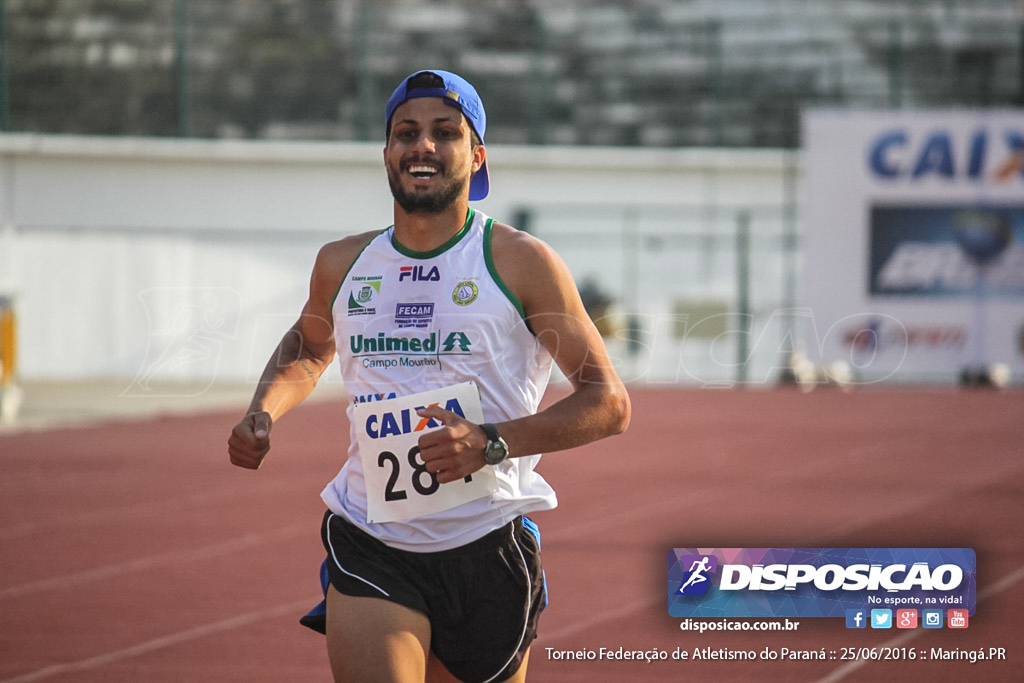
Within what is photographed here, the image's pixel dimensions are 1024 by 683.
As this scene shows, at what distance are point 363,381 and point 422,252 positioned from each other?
1.18 ft

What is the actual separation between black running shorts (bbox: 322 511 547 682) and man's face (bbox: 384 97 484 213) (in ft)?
2.79

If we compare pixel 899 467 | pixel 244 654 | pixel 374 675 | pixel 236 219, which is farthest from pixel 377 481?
pixel 236 219

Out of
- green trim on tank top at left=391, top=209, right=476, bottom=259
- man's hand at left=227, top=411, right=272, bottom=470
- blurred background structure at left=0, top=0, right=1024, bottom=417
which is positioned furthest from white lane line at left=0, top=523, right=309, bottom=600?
blurred background structure at left=0, top=0, right=1024, bottom=417

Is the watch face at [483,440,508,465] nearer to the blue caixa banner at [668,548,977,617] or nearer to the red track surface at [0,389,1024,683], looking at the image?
the red track surface at [0,389,1024,683]

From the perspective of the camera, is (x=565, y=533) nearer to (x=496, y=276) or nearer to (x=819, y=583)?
(x=819, y=583)

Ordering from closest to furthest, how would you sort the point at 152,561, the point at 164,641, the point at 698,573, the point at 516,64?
the point at 698,573, the point at 164,641, the point at 152,561, the point at 516,64

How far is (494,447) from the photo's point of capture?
3264 mm

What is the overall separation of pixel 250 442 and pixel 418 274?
0.59m

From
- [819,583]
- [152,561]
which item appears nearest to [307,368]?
[819,583]

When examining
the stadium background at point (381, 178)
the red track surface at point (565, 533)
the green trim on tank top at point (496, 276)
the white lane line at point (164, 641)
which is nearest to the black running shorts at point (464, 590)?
the green trim on tank top at point (496, 276)

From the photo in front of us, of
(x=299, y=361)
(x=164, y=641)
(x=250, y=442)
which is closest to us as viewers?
(x=250, y=442)

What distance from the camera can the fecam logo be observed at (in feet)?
19.6

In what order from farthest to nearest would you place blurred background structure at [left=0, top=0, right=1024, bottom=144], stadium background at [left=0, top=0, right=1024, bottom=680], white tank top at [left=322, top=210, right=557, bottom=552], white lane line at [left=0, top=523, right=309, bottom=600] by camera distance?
blurred background structure at [left=0, top=0, right=1024, bottom=144] → stadium background at [left=0, top=0, right=1024, bottom=680] → white lane line at [left=0, top=523, right=309, bottom=600] → white tank top at [left=322, top=210, right=557, bottom=552]

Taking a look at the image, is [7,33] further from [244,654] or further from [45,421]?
[244,654]
